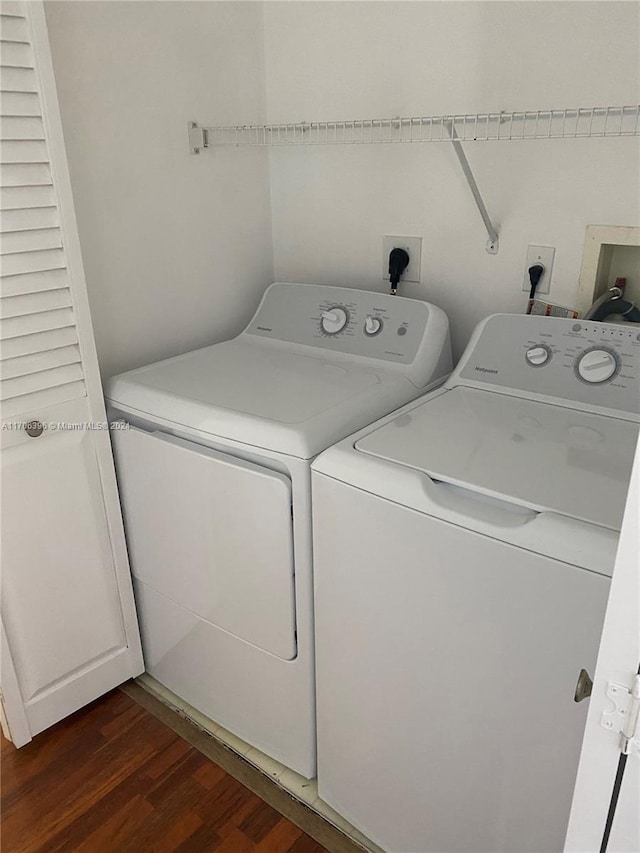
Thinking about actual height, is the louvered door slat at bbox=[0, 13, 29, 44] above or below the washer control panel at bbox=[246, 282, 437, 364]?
above

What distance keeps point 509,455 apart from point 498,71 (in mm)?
932

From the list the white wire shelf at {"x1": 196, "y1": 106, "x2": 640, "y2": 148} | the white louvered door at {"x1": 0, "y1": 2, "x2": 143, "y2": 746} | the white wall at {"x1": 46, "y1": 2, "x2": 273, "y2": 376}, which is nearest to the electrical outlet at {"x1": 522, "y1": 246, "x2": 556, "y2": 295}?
the white wire shelf at {"x1": 196, "y1": 106, "x2": 640, "y2": 148}

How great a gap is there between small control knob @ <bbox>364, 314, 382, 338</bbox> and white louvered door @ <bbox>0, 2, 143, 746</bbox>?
695mm

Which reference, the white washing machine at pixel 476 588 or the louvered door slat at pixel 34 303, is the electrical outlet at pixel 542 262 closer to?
the white washing machine at pixel 476 588

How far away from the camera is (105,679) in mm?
1801

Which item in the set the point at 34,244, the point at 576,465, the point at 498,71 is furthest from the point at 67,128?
the point at 576,465

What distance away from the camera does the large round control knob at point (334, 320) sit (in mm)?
1778

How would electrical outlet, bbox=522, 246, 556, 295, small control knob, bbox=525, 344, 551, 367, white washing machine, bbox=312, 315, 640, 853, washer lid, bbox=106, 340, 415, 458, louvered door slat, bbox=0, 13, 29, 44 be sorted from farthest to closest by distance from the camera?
1. electrical outlet, bbox=522, 246, 556, 295
2. small control knob, bbox=525, 344, 551, 367
3. washer lid, bbox=106, 340, 415, 458
4. louvered door slat, bbox=0, 13, 29, 44
5. white washing machine, bbox=312, 315, 640, 853

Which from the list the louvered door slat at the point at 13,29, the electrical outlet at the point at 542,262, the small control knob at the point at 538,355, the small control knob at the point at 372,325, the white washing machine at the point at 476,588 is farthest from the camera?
the small control knob at the point at 372,325

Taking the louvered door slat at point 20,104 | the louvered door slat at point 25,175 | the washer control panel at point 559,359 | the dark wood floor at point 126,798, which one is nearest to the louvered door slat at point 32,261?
the louvered door slat at point 25,175

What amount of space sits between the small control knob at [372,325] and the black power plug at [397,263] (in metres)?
0.16

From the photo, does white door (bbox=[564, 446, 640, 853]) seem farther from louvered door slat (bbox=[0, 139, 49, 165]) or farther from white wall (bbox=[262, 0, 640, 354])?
louvered door slat (bbox=[0, 139, 49, 165])

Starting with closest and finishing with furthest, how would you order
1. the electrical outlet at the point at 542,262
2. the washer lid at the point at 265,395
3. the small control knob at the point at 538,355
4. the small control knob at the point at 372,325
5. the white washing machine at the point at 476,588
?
the white washing machine at the point at 476,588 → the washer lid at the point at 265,395 → the small control knob at the point at 538,355 → the electrical outlet at the point at 542,262 → the small control knob at the point at 372,325

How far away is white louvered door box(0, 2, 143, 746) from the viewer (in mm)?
1303
